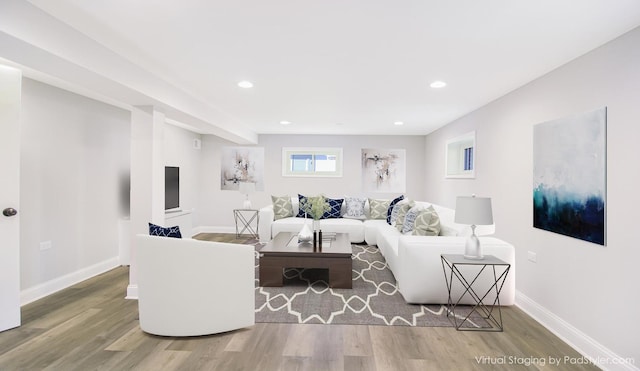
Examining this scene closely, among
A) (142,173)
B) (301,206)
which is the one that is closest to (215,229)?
(301,206)

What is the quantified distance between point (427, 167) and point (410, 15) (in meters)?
5.38

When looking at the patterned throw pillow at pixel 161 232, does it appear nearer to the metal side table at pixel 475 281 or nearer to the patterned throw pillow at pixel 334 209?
the metal side table at pixel 475 281

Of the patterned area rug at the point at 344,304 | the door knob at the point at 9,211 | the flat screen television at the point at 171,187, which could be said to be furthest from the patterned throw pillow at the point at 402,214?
the door knob at the point at 9,211

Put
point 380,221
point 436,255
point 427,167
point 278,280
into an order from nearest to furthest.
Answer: point 436,255, point 278,280, point 380,221, point 427,167

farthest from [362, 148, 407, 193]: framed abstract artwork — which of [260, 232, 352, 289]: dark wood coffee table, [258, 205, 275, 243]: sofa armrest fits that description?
[260, 232, 352, 289]: dark wood coffee table

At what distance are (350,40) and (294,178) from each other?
509 centimetres

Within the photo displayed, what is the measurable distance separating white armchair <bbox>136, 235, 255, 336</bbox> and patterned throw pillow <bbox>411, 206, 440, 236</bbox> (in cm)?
214

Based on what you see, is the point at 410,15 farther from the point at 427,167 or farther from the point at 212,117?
the point at 427,167

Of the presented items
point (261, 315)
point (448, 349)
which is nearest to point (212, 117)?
point (261, 315)

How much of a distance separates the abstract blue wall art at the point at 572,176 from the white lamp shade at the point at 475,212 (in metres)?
0.60

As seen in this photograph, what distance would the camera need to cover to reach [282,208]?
20.5 ft

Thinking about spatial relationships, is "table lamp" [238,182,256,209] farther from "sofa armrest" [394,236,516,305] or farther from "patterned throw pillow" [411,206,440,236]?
A: "sofa armrest" [394,236,516,305]

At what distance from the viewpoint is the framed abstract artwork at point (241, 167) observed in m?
7.28

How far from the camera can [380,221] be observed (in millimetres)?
6145
